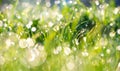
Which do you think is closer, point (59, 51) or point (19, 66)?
point (19, 66)

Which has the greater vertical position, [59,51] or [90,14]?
[59,51]

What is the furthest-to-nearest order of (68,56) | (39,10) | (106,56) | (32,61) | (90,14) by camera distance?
(39,10) < (90,14) < (106,56) < (68,56) < (32,61)

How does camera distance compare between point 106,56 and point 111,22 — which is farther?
point 111,22

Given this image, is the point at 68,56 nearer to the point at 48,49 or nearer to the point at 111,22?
the point at 48,49

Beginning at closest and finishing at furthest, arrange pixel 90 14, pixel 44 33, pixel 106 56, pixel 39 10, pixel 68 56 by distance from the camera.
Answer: pixel 68 56 → pixel 106 56 → pixel 44 33 → pixel 90 14 → pixel 39 10

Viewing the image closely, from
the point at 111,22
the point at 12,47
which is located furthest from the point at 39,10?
the point at 12,47

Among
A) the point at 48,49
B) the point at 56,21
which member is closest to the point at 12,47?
the point at 48,49

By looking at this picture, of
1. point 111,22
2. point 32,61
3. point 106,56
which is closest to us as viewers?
point 32,61

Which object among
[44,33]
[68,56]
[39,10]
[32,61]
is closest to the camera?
[32,61]

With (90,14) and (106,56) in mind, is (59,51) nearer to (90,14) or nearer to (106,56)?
(106,56)
